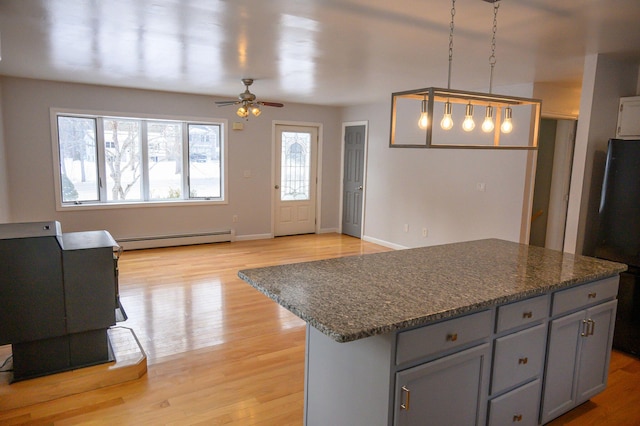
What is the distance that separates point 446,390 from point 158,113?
5.79 metres

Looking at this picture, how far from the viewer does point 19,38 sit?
131 inches

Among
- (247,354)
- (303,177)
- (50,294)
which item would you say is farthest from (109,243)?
(303,177)

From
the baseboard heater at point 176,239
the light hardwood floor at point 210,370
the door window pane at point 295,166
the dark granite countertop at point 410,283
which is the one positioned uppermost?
the door window pane at point 295,166

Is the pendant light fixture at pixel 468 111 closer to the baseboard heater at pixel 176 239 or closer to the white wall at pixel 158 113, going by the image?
the white wall at pixel 158 113

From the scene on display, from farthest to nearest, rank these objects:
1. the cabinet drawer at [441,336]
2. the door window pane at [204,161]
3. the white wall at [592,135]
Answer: the door window pane at [204,161]
the white wall at [592,135]
the cabinet drawer at [441,336]

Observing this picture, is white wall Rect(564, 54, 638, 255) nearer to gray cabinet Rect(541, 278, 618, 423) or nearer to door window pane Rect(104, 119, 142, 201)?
gray cabinet Rect(541, 278, 618, 423)

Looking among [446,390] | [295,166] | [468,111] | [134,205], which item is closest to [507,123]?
[468,111]

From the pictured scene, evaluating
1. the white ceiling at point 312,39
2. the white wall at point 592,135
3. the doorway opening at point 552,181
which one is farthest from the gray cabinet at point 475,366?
the doorway opening at point 552,181

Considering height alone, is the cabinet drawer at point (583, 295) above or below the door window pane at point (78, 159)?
below

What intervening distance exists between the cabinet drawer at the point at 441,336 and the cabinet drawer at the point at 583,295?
0.58 meters

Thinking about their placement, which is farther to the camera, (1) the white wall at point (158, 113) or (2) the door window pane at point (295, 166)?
(2) the door window pane at point (295, 166)

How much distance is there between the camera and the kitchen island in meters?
1.67

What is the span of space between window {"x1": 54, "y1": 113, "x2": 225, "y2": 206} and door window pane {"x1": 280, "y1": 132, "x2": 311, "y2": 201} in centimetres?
117

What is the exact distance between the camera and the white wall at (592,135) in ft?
11.7
